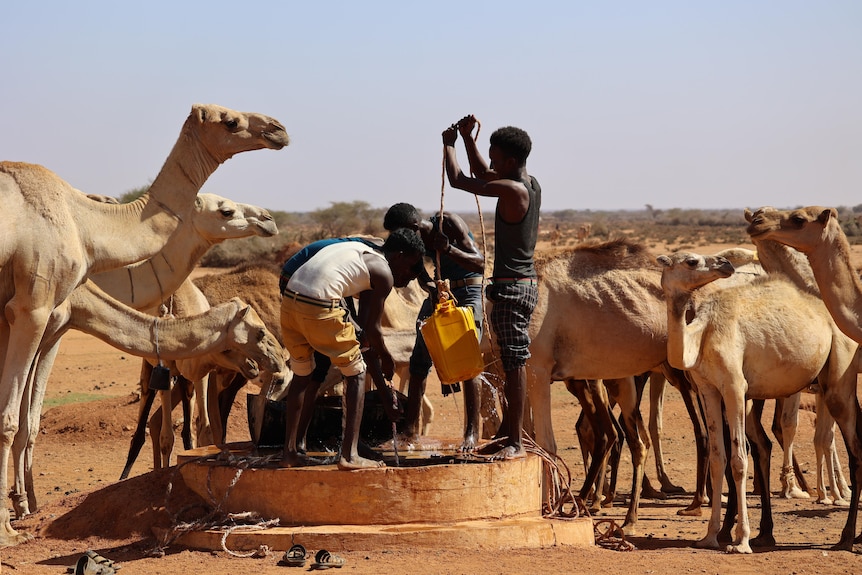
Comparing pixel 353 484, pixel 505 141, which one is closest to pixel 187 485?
pixel 353 484

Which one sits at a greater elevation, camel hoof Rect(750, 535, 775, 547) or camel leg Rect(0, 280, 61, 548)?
camel leg Rect(0, 280, 61, 548)

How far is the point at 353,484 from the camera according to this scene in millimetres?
7547

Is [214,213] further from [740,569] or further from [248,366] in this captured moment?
[740,569]

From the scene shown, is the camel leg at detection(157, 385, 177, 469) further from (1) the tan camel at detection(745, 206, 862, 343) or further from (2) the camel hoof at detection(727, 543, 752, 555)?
(1) the tan camel at detection(745, 206, 862, 343)

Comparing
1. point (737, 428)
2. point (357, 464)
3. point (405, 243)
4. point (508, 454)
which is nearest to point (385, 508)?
point (357, 464)

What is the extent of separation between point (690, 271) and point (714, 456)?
150cm

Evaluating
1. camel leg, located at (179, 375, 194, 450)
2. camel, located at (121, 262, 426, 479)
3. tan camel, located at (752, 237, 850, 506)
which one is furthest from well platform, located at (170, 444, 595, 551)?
camel leg, located at (179, 375, 194, 450)

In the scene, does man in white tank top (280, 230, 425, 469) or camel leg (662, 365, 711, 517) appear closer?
man in white tank top (280, 230, 425, 469)

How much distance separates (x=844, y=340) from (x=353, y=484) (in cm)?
477

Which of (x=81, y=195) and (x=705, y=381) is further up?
(x=81, y=195)

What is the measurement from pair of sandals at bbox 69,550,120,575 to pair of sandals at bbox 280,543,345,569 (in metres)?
1.05

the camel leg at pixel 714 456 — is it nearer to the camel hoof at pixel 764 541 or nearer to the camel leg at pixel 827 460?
the camel hoof at pixel 764 541

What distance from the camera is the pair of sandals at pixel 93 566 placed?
6930mm

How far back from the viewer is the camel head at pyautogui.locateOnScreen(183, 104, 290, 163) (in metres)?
9.77
